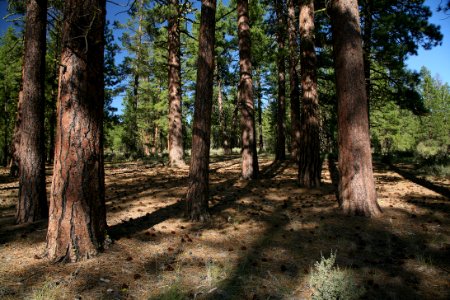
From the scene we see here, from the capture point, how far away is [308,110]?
906cm

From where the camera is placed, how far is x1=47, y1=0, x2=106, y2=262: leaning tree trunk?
3963mm

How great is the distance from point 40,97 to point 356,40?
22.7 feet

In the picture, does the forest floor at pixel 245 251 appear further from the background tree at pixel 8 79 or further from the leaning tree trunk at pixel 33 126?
the background tree at pixel 8 79

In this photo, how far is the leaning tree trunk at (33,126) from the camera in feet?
18.3

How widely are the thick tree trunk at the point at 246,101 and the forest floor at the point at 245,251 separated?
2627 millimetres

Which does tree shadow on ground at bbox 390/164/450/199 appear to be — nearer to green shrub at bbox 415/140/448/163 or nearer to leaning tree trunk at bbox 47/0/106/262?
green shrub at bbox 415/140/448/163

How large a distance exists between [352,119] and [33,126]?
21.9ft

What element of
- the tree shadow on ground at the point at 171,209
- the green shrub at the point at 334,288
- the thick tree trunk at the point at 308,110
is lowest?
the green shrub at the point at 334,288

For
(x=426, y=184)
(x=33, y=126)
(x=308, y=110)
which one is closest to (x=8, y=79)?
(x=33, y=126)

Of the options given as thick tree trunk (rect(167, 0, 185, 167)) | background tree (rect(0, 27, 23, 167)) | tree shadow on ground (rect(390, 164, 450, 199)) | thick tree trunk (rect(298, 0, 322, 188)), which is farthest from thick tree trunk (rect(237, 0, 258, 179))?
background tree (rect(0, 27, 23, 167))

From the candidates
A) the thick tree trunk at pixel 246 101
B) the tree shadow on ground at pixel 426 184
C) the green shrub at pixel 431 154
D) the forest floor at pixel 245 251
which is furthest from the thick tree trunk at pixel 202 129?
the green shrub at pixel 431 154

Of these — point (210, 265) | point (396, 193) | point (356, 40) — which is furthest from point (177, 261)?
point (396, 193)

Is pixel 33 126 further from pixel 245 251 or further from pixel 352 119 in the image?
pixel 352 119

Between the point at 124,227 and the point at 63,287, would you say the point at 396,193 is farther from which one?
the point at 63,287
